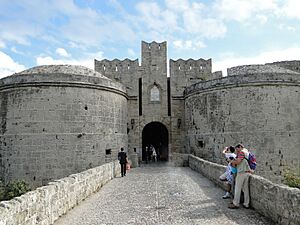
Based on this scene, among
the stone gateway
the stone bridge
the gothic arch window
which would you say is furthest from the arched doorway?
the stone bridge

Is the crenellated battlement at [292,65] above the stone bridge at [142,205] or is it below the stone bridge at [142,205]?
above

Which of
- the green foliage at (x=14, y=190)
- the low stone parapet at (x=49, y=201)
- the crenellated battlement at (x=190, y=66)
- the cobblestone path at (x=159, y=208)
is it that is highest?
the crenellated battlement at (x=190, y=66)

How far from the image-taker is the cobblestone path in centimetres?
567

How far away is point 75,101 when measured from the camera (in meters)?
13.9

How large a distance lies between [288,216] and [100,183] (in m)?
6.62

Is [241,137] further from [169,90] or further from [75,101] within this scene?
[75,101]

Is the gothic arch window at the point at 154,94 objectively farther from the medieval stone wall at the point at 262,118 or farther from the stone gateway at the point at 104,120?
the medieval stone wall at the point at 262,118

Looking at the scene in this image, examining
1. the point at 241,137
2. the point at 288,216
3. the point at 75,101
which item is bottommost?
the point at 288,216

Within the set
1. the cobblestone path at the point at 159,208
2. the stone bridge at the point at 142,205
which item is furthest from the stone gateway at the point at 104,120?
the cobblestone path at the point at 159,208

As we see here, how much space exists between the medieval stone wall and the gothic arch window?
210 inches

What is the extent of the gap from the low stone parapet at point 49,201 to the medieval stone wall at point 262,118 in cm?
843

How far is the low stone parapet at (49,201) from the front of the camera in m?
4.21

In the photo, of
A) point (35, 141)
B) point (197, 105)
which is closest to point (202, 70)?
point (197, 105)

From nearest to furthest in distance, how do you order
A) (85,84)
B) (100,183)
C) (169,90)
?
(100,183)
(85,84)
(169,90)
